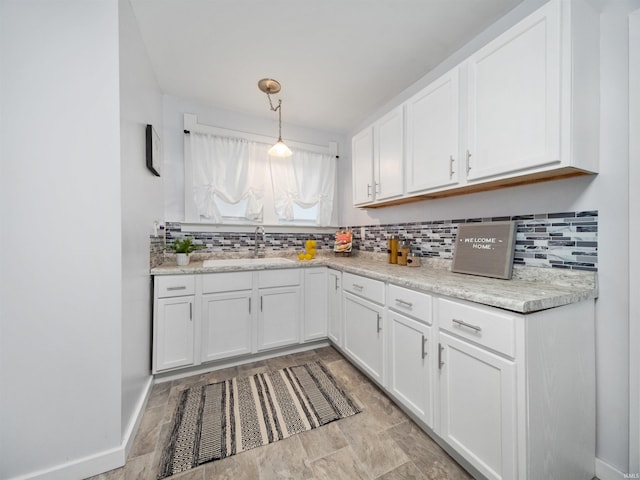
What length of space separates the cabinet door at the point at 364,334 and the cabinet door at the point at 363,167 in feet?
3.09

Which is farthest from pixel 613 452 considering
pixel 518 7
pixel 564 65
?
pixel 518 7

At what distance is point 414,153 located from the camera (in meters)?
1.78

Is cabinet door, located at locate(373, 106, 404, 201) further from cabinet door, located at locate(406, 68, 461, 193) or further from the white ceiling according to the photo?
the white ceiling

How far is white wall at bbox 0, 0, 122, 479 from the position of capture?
104 centimetres

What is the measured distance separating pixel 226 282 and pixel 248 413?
0.95m

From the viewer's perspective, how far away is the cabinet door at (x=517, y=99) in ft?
3.43

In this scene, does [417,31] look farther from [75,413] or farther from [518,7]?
[75,413]

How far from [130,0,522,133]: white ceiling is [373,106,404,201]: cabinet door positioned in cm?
41

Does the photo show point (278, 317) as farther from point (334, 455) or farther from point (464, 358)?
point (464, 358)

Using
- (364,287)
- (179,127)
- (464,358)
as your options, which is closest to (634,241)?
(464,358)

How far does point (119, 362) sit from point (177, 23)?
6.61ft

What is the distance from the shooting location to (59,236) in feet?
3.62

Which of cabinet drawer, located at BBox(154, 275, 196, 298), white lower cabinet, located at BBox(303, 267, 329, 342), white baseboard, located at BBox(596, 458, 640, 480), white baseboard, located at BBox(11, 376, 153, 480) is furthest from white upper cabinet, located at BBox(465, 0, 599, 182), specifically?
white baseboard, located at BBox(11, 376, 153, 480)

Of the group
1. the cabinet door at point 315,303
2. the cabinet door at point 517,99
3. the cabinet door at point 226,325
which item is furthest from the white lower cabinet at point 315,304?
the cabinet door at point 517,99
